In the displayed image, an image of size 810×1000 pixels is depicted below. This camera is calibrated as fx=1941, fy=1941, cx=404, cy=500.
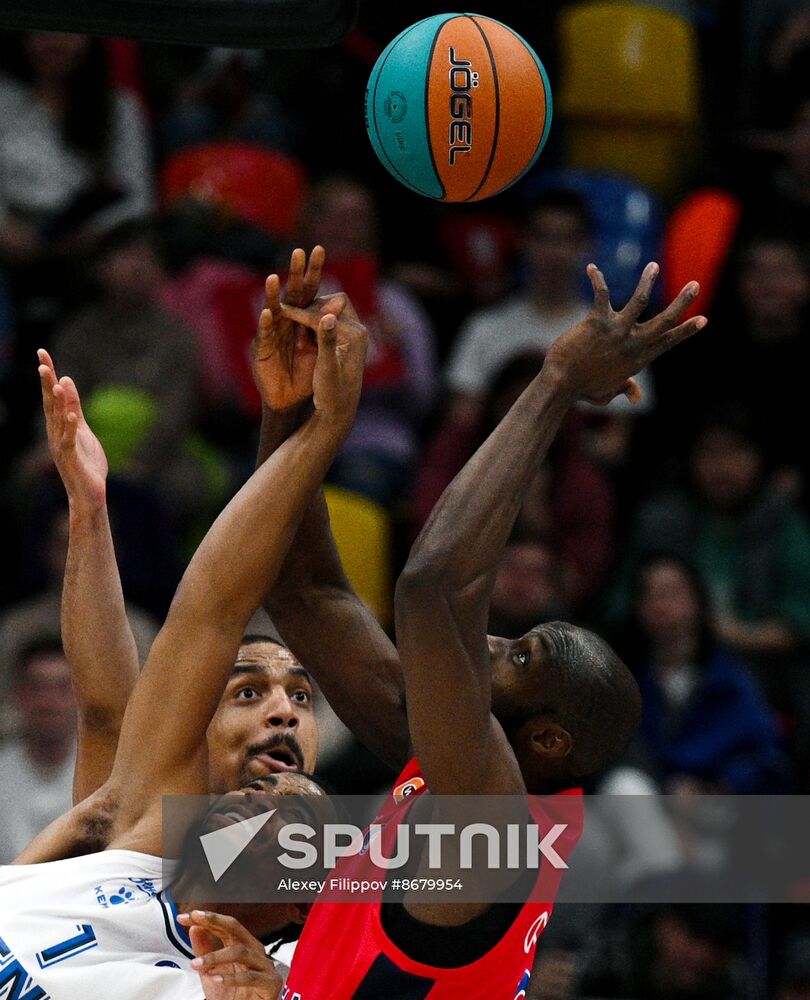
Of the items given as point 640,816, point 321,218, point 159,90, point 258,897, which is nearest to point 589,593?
point 640,816

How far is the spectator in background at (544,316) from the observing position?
8844 millimetres

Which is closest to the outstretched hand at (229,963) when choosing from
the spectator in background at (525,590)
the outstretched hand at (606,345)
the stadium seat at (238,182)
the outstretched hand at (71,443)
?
the outstretched hand at (71,443)

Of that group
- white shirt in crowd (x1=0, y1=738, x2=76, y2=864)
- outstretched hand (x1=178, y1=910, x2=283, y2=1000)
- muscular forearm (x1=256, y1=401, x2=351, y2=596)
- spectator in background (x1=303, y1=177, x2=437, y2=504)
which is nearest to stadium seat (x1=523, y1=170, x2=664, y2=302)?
spectator in background (x1=303, y1=177, x2=437, y2=504)

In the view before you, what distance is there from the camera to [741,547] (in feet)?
27.1

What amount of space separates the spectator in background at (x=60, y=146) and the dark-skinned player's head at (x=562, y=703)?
556 centimetres

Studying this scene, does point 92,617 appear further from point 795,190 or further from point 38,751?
point 795,190

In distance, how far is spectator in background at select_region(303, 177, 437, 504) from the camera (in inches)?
337

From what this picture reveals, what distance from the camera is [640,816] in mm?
7285

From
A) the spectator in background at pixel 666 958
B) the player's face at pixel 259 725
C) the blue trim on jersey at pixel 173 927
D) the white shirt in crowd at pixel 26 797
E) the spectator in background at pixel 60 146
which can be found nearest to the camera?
the blue trim on jersey at pixel 173 927

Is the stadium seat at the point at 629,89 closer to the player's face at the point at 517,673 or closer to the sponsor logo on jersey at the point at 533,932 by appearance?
the player's face at the point at 517,673

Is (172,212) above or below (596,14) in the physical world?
below

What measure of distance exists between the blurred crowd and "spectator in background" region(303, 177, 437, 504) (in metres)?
0.02

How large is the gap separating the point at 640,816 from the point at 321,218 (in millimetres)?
3370

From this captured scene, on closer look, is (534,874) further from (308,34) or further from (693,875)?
(693,875)
